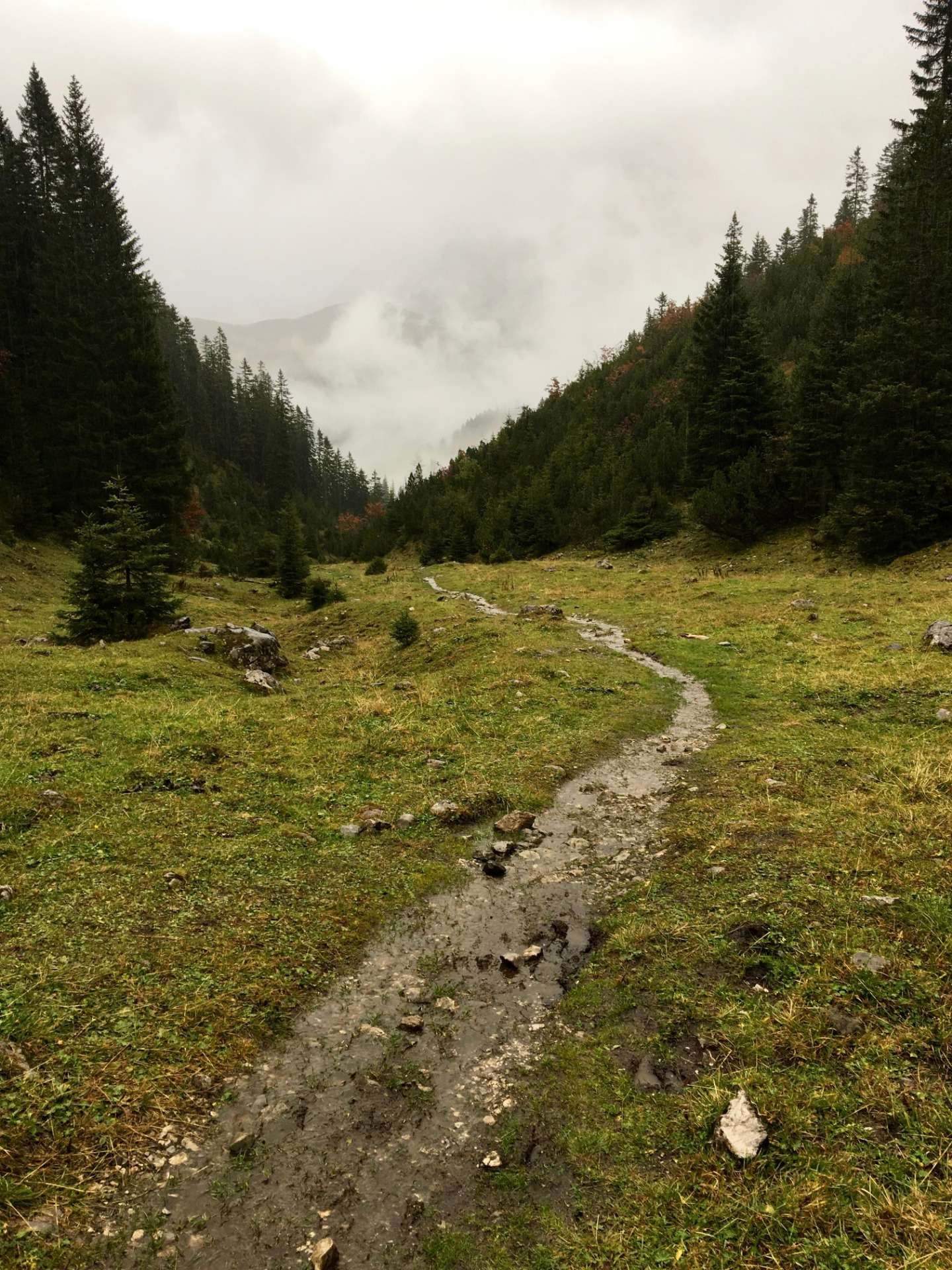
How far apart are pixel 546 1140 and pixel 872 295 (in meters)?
43.0

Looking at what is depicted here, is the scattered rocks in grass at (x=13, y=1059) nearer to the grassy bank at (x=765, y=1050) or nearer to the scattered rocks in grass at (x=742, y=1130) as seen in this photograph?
the grassy bank at (x=765, y=1050)

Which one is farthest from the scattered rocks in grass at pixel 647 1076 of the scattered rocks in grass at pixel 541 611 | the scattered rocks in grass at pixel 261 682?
the scattered rocks in grass at pixel 541 611

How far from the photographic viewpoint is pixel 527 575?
40.8 metres

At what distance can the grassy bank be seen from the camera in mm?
3510

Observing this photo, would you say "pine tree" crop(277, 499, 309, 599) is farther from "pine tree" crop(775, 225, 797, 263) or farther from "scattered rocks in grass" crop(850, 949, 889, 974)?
"pine tree" crop(775, 225, 797, 263)

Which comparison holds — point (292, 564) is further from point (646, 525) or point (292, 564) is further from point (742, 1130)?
point (742, 1130)

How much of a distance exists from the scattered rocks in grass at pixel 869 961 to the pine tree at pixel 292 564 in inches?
1433

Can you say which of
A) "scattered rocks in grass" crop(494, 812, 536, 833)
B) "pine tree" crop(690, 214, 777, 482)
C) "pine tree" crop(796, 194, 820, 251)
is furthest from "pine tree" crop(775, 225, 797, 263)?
"scattered rocks in grass" crop(494, 812, 536, 833)

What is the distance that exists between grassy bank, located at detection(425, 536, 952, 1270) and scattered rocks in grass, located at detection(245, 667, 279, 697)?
408 inches

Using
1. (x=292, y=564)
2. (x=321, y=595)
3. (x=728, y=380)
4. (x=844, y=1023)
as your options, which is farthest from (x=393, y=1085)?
(x=728, y=380)

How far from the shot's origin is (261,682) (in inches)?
601

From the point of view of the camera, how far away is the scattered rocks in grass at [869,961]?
516 cm

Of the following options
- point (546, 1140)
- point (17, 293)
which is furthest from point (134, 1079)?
point (17, 293)

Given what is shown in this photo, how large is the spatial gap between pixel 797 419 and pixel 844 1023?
136 ft
